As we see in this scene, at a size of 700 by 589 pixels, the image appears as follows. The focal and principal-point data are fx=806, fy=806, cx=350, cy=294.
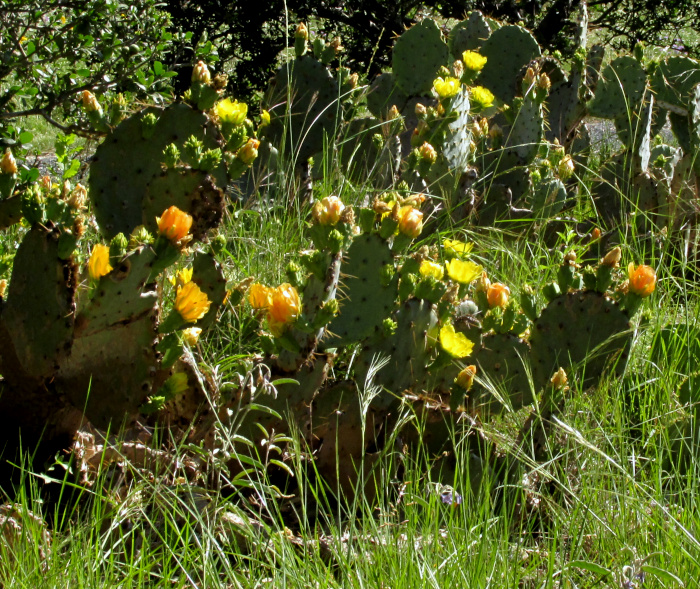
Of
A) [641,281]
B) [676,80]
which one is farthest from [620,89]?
[641,281]

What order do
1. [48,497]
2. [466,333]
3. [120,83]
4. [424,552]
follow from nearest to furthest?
[424,552], [48,497], [466,333], [120,83]

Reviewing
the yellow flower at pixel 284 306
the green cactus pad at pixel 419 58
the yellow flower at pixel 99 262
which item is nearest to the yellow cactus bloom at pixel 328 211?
the yellow flower at pixel 284 306

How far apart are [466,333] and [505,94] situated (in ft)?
7.34

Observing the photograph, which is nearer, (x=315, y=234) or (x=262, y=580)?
(x=262, y=580)

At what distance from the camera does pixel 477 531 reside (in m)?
1.32

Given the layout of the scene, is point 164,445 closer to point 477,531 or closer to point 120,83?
point 477,531

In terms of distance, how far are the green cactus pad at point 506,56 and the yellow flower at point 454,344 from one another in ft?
7.62

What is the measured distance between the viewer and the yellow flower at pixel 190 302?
1384 millimetres

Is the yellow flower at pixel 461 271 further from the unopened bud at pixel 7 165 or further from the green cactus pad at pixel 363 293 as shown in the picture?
the unopened bud at pixel 7 165

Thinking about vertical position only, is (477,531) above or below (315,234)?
below

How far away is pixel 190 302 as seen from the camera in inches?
54.6

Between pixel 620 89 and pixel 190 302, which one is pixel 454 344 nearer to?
pixel 190 302

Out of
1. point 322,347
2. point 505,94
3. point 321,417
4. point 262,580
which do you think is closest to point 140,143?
point 322,347

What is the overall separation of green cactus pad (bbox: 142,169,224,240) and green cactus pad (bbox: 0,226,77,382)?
1.30 feet
